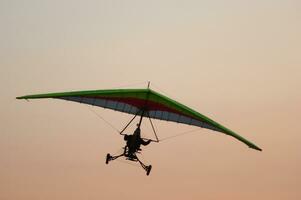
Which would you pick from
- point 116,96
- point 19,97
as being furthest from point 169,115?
point 19,97

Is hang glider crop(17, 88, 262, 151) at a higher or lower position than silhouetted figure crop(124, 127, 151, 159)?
higher

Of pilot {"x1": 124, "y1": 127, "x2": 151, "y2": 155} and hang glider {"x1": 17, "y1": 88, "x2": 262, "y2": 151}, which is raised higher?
hang glider {"x1": 17, "y1": 88, "x2": 262, "y2": 151}

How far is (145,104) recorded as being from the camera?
3575 cm

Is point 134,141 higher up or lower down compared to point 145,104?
lower down

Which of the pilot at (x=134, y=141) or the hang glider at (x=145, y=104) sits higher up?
the hang glider at (x=145, y=104)

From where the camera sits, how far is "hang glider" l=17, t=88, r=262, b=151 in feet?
107

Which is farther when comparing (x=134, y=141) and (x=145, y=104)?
(x=145, y=104)

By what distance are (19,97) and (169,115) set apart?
30.2 feet

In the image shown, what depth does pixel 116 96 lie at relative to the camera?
3388 centimetres

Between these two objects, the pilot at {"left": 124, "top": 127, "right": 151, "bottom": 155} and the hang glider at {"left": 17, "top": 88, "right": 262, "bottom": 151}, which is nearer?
the hang glider at {"left": 17, "top": 88, "right": 262, "bottom": 151}

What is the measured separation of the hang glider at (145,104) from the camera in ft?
107

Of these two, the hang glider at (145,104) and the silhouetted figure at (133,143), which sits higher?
the hang glider at (145,104)

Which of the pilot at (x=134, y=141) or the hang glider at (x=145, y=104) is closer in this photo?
the hang glider at (x=145, y=104)

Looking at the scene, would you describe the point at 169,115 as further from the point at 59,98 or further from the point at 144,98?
the point at 59,98
